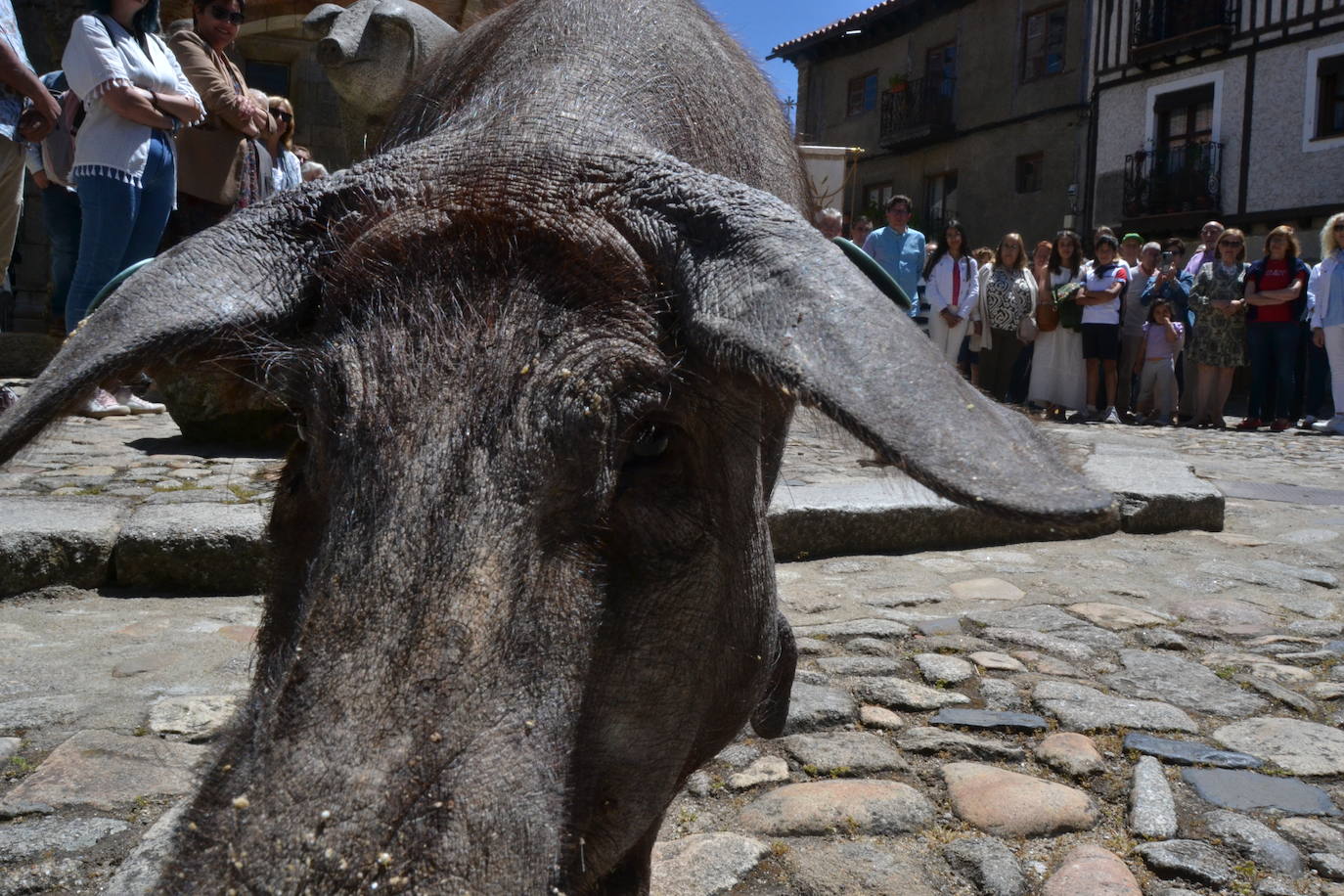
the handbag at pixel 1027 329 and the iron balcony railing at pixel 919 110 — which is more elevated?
the iron balcony railing at pixel 919 110

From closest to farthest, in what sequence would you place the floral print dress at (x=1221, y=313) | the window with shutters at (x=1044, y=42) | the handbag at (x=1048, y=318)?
the floral print dress at (x=1221, y=313) → the handbag at (x=1048, y=318) → the window with shutters at (x=1044, y=42)

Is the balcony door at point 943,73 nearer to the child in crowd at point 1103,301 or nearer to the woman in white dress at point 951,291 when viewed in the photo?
the child in crowd at point 1103,301

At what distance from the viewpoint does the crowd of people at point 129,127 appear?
5.58 metres

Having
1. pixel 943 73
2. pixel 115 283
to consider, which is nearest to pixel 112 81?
pixel 115 283

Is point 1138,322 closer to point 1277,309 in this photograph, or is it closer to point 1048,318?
point 1048,318

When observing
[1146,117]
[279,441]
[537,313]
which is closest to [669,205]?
[537,313]

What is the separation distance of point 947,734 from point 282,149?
6.39m

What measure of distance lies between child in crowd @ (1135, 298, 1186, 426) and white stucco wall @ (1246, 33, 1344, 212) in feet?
38.8

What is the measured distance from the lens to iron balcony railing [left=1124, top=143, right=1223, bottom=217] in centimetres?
2548

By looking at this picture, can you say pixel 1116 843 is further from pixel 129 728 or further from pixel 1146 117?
pixel 1146 117

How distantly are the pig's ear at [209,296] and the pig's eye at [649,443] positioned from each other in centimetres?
59

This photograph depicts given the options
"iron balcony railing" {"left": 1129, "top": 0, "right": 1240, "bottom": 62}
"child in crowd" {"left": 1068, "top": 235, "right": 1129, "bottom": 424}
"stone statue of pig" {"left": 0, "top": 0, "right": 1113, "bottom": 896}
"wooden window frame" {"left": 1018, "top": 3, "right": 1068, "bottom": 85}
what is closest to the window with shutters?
"wooden window frame" {"left": 1018, "top": 3, "right": 1068, "bottom": 85}

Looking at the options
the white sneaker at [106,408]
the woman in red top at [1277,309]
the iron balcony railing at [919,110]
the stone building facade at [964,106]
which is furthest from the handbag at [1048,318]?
the iron balcony railing at [919,110]

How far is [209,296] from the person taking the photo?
5.79 feet
